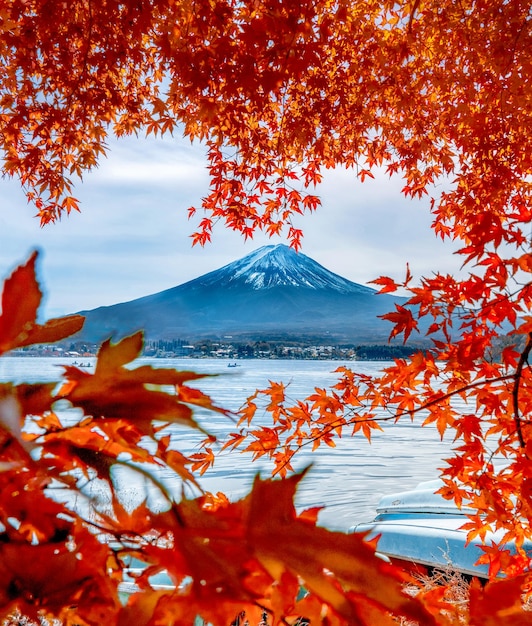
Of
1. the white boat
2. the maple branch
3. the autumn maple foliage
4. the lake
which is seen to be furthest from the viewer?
the lake

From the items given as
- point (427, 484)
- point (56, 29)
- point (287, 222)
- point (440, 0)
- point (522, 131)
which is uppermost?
point (440, 0)

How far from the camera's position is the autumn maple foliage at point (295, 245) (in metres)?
0.38

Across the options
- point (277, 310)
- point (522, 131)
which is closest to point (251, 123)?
point (522, 131)

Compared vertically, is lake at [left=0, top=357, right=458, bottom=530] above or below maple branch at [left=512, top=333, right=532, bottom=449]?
below

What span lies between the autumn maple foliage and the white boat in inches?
36.7

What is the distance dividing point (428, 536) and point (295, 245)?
105 inches

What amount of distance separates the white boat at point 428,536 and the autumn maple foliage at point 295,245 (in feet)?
3.06

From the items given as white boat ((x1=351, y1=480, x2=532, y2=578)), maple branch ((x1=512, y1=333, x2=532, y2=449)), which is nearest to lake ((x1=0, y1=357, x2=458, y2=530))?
white boat ((x1=351, y1=480, x2=532, y2=578))

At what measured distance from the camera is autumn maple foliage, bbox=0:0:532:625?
38 centimetres

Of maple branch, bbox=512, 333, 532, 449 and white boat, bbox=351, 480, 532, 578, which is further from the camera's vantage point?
white boat, bbox=351, 480, 532, 578

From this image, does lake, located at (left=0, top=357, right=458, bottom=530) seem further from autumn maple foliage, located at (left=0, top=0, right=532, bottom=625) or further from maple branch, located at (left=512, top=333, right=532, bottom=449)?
maple branch, located at (left=512, top=333, right=532, bottom=449)

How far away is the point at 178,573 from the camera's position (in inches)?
14.3

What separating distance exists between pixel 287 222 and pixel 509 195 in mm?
1868

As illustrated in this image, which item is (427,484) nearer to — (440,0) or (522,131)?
(522,131)
